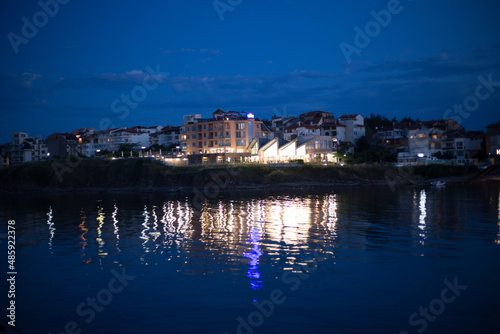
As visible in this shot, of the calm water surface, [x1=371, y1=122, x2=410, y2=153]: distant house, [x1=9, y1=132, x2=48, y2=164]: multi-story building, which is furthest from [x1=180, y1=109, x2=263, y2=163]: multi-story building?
the calm water surface

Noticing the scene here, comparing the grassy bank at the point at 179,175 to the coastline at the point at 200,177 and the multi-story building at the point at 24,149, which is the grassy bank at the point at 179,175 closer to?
the coastline at the point at 200,177

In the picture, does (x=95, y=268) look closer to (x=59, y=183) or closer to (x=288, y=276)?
(x=288, y=276)

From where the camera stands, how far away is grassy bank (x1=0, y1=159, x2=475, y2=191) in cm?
7731

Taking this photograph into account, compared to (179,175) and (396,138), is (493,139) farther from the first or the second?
(179,175)

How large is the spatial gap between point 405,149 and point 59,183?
8100 centimetres

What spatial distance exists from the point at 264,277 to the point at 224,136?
80.1 meters

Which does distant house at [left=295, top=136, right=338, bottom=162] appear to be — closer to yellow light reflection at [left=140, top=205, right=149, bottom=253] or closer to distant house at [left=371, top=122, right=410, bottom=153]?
distant house at [left=371, top=122, right=410, bottom=153]

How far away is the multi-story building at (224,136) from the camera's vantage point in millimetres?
93312

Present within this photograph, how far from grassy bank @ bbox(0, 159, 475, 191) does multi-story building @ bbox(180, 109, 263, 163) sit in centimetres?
1333

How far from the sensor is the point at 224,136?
313 ft

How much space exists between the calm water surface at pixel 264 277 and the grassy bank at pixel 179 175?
46.9 metres

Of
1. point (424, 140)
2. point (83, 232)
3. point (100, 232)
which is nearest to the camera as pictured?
point (100, 232)

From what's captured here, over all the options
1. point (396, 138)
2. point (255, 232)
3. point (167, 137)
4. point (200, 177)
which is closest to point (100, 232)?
point (255, 232)

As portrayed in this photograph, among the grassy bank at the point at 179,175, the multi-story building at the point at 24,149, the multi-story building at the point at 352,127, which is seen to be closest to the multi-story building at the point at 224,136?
the grassy bank at the point at 179,175
